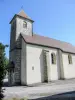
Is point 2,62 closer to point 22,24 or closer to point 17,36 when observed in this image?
point 17,36

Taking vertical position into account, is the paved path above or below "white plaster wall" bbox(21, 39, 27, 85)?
below

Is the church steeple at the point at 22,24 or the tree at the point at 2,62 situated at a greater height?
the church steeple at the point at 22,24

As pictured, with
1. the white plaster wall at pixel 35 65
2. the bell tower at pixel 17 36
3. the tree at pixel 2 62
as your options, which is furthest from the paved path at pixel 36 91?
the bell tower at pixel 17 36

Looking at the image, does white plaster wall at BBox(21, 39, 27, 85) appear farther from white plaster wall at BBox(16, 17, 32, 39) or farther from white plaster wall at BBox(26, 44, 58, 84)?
white plaster wall at BBox(16, 17, 32, 39)

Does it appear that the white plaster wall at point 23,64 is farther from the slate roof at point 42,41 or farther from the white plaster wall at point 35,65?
the slate roof at point 42,41

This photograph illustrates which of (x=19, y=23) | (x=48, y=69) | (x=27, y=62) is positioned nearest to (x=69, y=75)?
(x=48, y=69)

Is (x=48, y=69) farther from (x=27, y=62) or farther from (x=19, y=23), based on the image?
(x=19, y=23)

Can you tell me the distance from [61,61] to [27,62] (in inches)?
313

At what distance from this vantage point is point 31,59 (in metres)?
21.8

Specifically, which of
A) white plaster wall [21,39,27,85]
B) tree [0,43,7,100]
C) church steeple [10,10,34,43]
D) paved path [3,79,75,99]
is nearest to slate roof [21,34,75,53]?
church steeple [10,10,34,43]

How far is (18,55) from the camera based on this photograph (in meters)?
22.8

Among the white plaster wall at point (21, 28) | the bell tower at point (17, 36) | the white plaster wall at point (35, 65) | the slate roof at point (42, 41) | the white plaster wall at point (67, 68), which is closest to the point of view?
the white plaster wall at point (35, 65)

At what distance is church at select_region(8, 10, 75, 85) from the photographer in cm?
2153

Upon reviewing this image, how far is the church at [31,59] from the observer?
70.6 feet
